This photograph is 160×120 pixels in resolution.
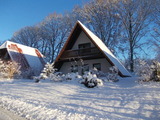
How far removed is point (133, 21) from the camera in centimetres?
2541

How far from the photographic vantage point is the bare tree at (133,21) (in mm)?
24172

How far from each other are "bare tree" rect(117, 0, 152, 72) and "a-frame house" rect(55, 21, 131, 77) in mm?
9181

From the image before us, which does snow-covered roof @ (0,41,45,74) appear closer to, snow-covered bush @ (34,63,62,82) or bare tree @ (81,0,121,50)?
snow-covered bush @ (34,63,62,82)

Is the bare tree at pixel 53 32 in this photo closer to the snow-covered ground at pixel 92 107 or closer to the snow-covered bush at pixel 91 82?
the snow-covered bush at pixel 91 82

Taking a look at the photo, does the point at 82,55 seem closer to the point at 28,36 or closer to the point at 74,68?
the point at 74,68

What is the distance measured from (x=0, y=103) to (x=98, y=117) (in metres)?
4.66

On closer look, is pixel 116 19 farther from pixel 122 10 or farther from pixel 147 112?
pixel 147 112

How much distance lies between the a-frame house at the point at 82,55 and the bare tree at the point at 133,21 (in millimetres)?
9181

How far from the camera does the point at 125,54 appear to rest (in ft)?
87.4

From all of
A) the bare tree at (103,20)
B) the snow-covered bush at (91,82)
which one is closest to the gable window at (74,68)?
the snow-covered bush at (91,82)

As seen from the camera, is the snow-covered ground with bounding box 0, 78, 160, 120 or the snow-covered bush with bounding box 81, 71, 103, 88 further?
the snow-covered bush with bounding box 81, 71, 103, 88

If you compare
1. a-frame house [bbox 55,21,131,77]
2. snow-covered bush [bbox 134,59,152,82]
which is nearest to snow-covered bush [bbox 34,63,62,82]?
a-frame house [bbox 55,21,131,77]

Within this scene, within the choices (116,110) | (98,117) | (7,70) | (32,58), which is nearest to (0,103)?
(98,117)

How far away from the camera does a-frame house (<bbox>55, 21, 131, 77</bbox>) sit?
1567 cm
